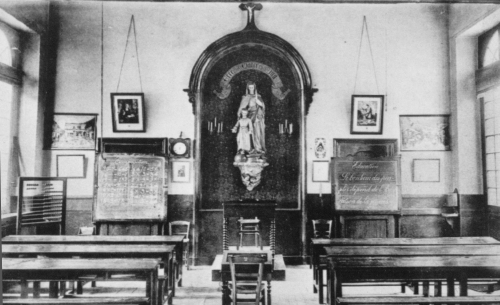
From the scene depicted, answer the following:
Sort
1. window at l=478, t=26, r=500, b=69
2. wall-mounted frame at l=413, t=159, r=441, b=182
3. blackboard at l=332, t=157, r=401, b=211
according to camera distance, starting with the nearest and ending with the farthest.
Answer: window at l=478, t=26, r=500, b=69 → blackboard at l=332, t=157, r=401, b=211 → wall-mounted frame at l=413, t=159, r=441, b=182

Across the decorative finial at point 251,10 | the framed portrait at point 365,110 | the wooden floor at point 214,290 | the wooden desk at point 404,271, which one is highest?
the decorative finial at point 251,10

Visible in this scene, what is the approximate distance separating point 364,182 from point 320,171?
0.75 m

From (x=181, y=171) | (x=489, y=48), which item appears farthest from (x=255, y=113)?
(x=489, y=48)

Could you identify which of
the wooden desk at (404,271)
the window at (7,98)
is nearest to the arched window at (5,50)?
the window at (7,98)

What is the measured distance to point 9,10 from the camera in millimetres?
6090

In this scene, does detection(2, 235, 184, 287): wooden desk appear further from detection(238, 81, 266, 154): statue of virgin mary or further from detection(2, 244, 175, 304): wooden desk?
detection(238, 81, 266, 154): statue of virgin mary

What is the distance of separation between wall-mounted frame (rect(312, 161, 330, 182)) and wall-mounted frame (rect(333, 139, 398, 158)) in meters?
0.25

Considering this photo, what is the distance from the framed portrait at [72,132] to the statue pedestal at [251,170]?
2500 mm

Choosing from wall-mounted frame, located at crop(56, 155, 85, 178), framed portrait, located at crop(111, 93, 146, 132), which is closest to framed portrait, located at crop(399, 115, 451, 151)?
framed portrait, located at crop(111, 93, 146, 132)

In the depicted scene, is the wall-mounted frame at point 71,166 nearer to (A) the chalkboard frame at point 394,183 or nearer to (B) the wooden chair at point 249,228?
(B) the wooden chair at point 249,228

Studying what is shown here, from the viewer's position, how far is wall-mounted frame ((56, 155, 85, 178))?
7.28 metres

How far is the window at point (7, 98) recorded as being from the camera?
21.6 ft

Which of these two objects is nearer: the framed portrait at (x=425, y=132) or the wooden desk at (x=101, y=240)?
the wooden desk at (x=101, y=240)

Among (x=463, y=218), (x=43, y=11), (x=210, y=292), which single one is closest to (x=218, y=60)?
(x=43, y=11)
